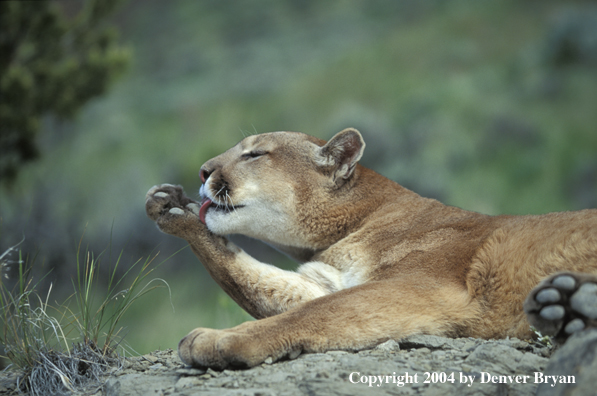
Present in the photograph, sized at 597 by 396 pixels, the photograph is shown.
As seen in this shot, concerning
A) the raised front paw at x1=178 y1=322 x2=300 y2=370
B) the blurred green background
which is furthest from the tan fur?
the blurred green background

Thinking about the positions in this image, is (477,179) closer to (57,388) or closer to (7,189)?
(7,189)

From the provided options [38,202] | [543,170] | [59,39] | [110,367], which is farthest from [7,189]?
[543,170]

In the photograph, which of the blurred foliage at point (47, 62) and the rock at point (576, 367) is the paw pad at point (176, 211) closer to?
the rock at point (576, 367)

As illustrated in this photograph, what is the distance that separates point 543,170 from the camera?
1552 centimetres

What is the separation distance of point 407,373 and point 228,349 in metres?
0.92

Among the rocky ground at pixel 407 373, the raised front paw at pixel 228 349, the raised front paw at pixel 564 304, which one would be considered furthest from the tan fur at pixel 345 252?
the raised front paw at pixel 564 304

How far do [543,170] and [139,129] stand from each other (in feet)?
48.4

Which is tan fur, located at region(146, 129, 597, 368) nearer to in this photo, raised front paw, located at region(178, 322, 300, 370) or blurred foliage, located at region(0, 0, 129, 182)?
raised front paw, located at region(178, 322, 300, 370)

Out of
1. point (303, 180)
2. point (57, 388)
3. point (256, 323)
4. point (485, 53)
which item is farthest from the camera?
point (485, 53)

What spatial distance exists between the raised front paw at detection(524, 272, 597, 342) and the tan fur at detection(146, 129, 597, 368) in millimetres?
675

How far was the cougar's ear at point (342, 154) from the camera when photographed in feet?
14.2

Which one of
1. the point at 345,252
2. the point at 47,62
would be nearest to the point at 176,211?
the point at 345,252

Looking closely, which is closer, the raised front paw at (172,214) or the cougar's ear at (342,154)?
the raised front paw at (172,214)

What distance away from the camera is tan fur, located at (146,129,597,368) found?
10.2ft
